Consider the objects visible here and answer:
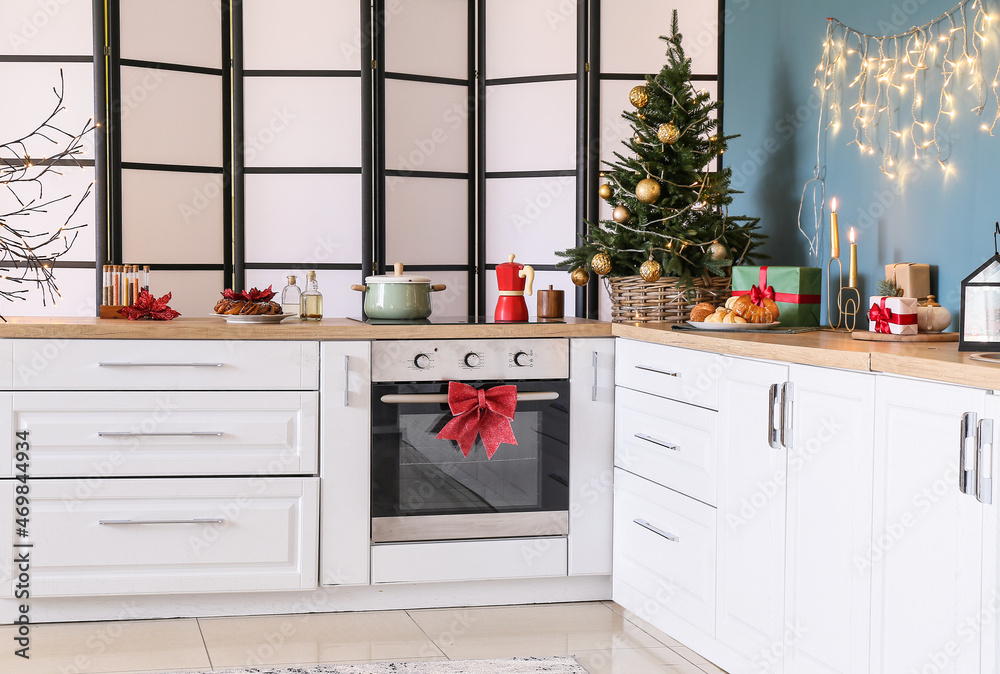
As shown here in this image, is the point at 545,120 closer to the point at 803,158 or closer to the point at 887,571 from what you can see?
the point at 803,158

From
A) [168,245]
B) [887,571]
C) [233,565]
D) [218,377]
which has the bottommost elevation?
[233,565]

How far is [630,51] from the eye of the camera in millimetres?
4574

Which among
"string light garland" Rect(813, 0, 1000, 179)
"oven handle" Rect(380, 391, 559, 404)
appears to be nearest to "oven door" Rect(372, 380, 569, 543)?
"oven handle" Rect(380, 391, 559, 404)

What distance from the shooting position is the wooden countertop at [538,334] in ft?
6.36

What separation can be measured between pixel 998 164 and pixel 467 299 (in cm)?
295

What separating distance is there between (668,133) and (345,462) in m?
1.38

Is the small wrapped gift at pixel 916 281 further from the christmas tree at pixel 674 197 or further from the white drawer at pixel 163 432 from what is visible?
the white drawer at pixel 163 432

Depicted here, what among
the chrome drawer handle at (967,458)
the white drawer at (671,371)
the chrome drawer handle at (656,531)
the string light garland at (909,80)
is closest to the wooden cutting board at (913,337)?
the white drawer at (671,371)

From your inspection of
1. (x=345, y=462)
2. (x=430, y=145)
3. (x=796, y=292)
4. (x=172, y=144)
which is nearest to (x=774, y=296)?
(x=796, y=292)

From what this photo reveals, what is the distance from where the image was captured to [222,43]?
450 cm

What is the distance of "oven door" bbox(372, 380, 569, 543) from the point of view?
110 inches

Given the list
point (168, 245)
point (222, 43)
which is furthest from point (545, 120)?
point (168, 245)

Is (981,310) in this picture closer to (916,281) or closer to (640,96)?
(916,281)

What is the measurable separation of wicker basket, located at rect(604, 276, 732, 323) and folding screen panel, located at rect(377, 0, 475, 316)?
1.76 metres
